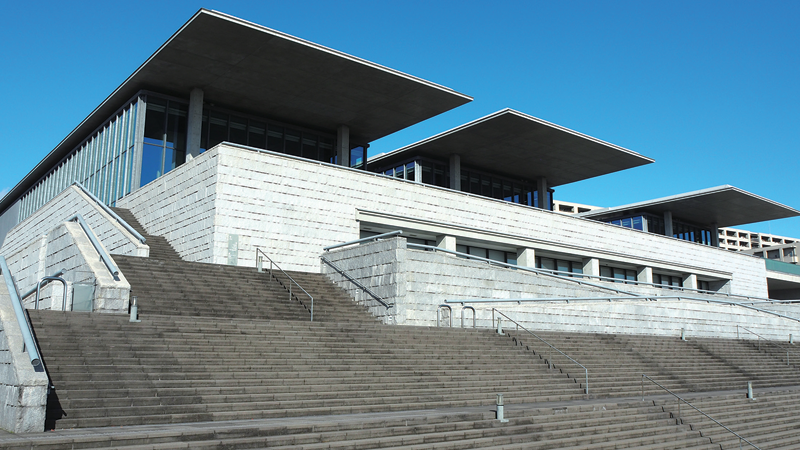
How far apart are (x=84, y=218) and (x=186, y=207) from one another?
5224 millimetres

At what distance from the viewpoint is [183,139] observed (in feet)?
Result: 95.7

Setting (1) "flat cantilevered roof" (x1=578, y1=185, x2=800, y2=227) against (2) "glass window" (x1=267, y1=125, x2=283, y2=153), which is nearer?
(2) "glass window" (x1=267, y1=125, x2=283, y2=153)

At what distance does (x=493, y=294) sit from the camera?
882 inches

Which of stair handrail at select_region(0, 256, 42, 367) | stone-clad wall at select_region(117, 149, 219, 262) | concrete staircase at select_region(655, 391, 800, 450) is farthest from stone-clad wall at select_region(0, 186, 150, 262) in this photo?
concrete staircase at select_region(655, 391, 800, 450)

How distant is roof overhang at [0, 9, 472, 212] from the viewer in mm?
25281

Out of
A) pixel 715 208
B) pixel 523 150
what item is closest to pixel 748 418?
pixel 523 150

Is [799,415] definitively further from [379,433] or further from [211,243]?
[211,243]

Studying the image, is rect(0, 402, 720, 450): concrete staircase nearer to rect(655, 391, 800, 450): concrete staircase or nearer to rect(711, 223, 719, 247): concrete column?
rect(655, 391, 800, 450): concrete staircase

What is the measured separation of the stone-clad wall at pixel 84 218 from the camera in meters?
21.5

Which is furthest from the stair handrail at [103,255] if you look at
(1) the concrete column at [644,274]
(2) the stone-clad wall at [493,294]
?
(1) the concrete column at [644,274]

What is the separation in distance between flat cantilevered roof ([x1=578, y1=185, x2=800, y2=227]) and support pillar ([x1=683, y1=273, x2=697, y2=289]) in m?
5.49

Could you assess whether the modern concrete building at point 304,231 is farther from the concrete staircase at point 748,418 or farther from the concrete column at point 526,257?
the concrete staircase at point 748,418

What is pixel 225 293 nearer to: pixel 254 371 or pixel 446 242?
pixel 254 371

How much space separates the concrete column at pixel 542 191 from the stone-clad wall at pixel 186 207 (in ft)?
81.2
